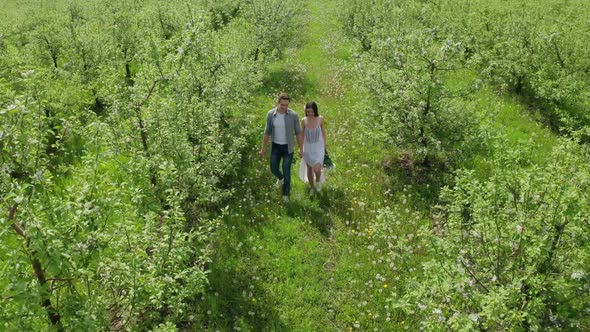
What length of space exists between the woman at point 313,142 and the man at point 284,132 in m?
0.18

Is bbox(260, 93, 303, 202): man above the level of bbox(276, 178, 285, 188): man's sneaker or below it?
above

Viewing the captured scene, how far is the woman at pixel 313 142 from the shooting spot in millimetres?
9711

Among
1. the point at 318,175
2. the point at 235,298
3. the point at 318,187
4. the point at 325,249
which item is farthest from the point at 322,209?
the point at 235,298

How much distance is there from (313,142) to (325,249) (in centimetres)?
263

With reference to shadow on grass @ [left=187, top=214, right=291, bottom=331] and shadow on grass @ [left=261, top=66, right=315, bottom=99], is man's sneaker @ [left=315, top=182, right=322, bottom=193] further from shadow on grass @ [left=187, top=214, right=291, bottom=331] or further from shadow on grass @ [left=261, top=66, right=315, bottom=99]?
shadow on grass @ [left=261, top=66, right=315, bottom=99]

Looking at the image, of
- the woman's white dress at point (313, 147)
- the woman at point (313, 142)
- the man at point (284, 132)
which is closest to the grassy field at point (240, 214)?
the woman at point (313, 142)

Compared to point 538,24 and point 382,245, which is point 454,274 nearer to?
point 382,245

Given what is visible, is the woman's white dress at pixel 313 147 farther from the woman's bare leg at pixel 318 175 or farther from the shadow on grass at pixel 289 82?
the shadow on grass at pixel 289 82

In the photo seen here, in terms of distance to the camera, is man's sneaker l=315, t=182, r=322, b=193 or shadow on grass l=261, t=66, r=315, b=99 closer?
man's sneaker l=315, t=182, r=322, b=193

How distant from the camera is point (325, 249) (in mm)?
8672

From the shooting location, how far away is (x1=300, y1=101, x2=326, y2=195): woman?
9.71 meters

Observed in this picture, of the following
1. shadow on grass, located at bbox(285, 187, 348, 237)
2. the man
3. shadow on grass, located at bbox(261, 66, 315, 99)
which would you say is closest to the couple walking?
the man

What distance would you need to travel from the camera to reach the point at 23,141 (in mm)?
4305

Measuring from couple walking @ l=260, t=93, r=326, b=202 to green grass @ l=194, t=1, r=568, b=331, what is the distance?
0.60 metres
